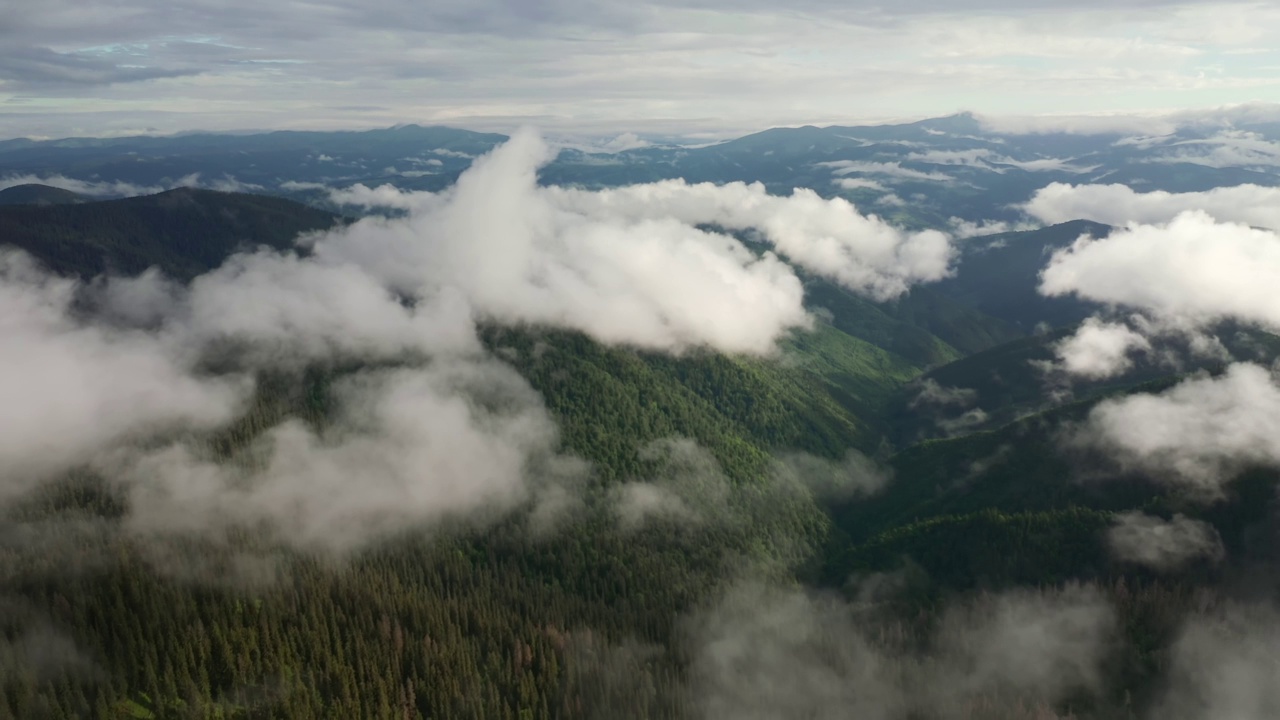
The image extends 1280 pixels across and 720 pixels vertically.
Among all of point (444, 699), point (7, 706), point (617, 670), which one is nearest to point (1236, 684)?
point (617, 670)

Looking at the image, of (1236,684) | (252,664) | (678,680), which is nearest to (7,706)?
(252,664)

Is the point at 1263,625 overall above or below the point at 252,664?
below

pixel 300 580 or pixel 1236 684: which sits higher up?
pixel 300 580

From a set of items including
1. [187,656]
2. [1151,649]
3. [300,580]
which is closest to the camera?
[187,656]

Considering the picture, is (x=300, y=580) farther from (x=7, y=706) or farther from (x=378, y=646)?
(x=7, y=706)

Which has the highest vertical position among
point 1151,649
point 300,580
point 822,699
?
point 300,580

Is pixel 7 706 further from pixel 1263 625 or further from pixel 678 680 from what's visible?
pixel 1263 625

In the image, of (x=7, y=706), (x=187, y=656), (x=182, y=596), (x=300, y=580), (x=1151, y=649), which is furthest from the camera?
(x=300, y=580)

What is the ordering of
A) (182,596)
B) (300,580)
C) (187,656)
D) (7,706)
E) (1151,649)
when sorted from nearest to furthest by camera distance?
(7,706), (187,656), (182,596), (1151,649), (300,580)

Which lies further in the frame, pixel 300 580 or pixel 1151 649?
pixel 300 580
